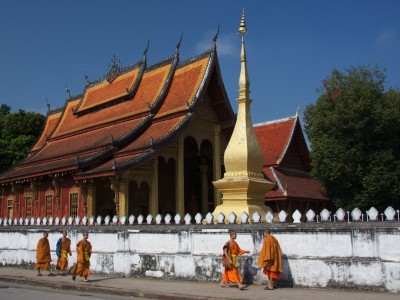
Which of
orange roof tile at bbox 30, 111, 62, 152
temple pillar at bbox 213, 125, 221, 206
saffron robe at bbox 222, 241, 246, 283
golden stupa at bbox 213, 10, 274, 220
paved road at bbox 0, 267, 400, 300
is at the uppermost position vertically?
orange roof tile at bbox 30, 111, 62, 152

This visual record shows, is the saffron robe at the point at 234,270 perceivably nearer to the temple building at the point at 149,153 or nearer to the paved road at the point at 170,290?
the paved road at the point at 170,290

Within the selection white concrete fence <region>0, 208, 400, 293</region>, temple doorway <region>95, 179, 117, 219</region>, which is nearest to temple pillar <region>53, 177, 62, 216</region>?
temple doorway <region>95, 179, 117, 219</region>

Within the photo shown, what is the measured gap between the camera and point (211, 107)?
23.0 metres

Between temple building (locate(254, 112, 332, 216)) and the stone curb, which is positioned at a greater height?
temple building (locate(254, 112, 332, 216))

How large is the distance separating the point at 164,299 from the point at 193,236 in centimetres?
229

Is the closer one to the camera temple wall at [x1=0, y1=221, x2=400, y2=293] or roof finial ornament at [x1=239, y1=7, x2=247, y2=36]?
temple wall at [x1=0, y1=221, x2=400, y2=293]

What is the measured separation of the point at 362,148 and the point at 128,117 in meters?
10.5

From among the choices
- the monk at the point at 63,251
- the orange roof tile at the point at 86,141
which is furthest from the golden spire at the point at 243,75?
the orange roof tile at the point at 86,141

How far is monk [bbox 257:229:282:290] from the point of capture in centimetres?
1020

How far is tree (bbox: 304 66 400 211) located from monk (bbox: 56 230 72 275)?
484 inches

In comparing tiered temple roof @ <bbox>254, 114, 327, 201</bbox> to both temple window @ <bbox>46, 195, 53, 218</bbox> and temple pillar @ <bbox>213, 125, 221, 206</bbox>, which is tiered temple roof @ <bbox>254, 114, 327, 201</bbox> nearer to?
temple pillar @ <bbox>213, 125, 221, 206</bbox>

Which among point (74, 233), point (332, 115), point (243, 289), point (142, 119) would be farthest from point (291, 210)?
point (243, 289)

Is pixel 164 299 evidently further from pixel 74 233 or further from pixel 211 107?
pixel 211 107

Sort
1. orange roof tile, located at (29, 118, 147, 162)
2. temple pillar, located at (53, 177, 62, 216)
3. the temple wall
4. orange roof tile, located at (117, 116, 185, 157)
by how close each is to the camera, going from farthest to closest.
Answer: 1. temple pillar, located at (53, 177, 62, 216)
2. orange roof tile, located at (29, 118, 147, 162)
3. orange roof tile, located at (117, 116, 185, 157)
4. the temple wall
